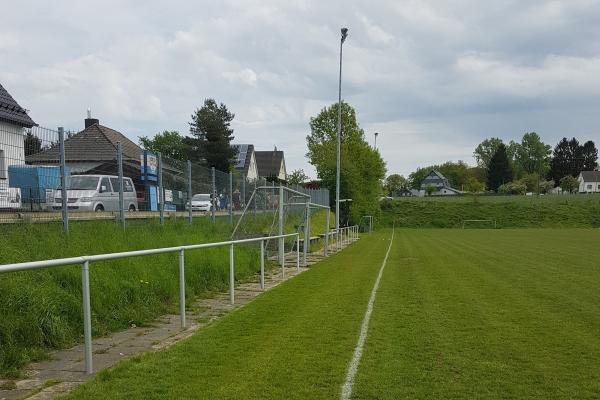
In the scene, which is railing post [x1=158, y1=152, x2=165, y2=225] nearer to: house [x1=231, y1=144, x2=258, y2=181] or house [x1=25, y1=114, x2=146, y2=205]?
house [x1=25, y1=114, x2=146, y2=205]

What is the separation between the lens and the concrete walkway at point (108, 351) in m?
4.52

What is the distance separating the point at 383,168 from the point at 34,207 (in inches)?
1786

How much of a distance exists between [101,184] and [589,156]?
136000mm

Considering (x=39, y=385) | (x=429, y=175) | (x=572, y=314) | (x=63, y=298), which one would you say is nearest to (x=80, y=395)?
(x=39, y=385)

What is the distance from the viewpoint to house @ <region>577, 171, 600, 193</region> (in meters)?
119

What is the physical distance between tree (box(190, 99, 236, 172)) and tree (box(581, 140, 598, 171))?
100 m

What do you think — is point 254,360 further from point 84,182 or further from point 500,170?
point 500,170

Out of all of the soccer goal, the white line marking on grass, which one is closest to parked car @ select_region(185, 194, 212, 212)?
the white line marking on grass

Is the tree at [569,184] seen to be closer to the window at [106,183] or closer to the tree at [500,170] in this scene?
the tree at [500,170]

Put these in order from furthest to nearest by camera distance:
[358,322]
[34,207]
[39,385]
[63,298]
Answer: [34,207] → [358,322] → [63,298] → [39,385]

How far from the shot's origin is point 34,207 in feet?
28.3

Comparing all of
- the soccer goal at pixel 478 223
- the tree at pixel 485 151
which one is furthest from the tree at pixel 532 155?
the soccer goal at pixel 478 223

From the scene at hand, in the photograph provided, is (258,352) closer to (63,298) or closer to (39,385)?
(39,385)

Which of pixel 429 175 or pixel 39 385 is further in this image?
pixel 429 175
